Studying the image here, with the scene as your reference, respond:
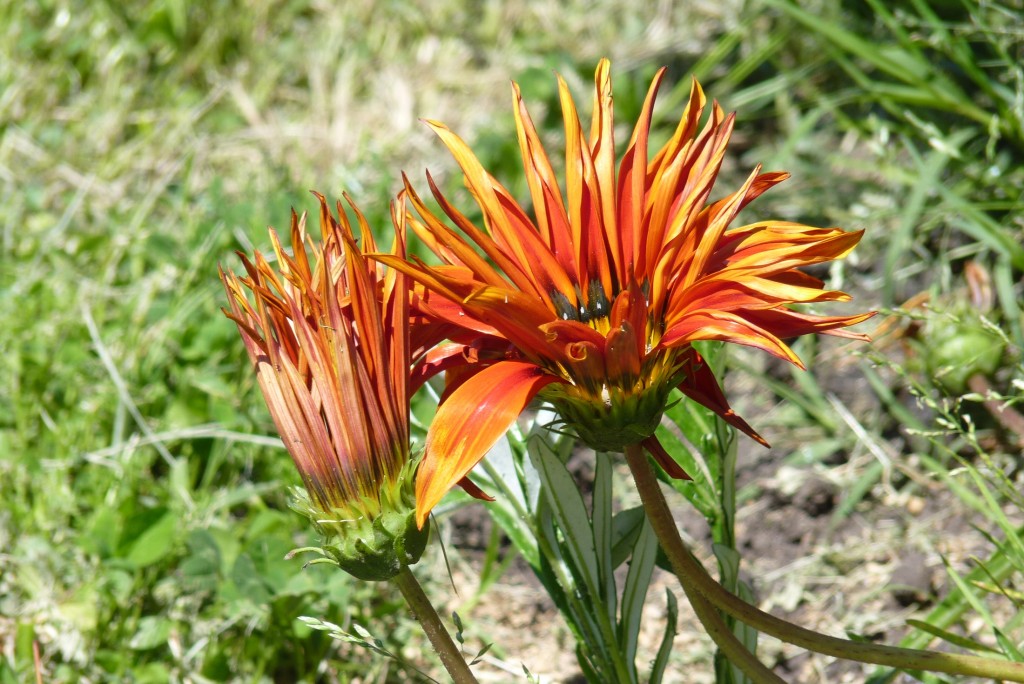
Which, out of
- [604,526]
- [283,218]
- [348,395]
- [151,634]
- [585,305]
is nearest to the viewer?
[348,395]

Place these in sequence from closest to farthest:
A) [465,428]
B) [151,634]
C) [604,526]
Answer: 1. [465,428]
2. [604,526]
3. [151,634]

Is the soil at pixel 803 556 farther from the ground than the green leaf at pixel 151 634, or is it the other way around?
the soil at pixel 803 556

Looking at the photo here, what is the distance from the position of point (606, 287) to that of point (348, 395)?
30 cm

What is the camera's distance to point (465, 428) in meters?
0.94

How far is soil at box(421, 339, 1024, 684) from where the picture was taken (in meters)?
1.77

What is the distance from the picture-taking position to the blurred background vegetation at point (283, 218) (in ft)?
5.75

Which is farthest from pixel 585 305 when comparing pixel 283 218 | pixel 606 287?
pixel 283 218

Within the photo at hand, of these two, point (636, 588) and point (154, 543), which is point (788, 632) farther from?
point (154, 543)

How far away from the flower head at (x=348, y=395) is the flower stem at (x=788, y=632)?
0.75ft

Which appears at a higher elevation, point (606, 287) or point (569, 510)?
point (606, 287)

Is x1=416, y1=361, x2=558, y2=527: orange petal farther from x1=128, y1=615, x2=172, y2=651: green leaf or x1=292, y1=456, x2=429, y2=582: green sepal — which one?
x1=128, y1=615, x2=172, y2=651: green leaf

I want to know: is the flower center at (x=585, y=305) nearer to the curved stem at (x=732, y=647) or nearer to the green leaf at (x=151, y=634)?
the curved stem at (x=732, y=647)

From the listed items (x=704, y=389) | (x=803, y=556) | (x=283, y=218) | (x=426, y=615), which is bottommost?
(x=426, y=615)

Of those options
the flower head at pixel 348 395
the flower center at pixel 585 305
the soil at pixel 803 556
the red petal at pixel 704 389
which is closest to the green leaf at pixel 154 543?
the soil at pixel 803 556
